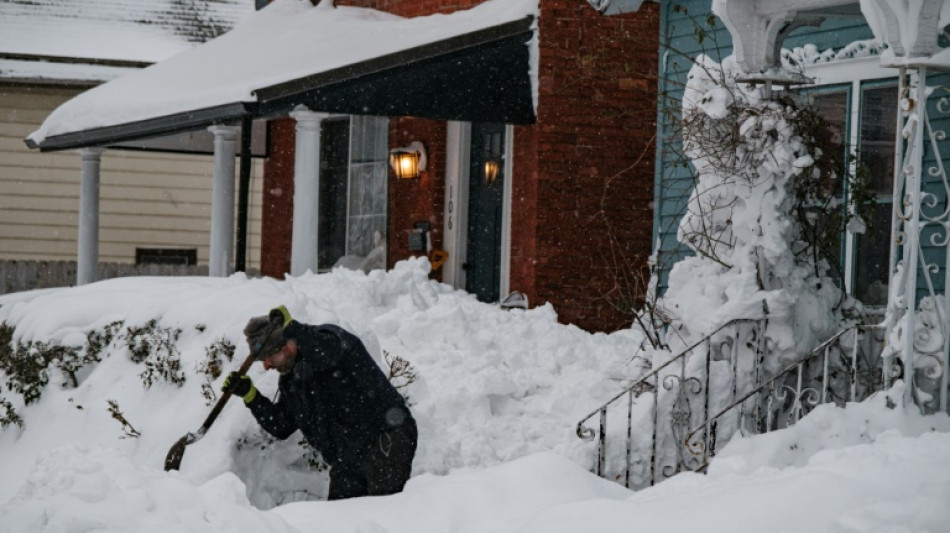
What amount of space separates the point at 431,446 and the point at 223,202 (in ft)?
22.8

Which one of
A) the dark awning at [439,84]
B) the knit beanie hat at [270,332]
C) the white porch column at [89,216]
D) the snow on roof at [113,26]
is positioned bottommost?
the knit beanie hat at [270,332]

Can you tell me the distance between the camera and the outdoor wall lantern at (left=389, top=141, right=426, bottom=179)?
49.7 feet

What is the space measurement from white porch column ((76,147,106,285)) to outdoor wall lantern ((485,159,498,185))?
5.66 meters

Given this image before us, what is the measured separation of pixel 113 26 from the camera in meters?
23.3

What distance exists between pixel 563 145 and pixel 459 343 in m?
3.04

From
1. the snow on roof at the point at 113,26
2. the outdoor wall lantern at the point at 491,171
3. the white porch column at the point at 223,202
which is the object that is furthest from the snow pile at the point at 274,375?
the snow on roof at the point at 113,26

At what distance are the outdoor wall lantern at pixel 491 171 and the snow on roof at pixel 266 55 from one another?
1547 millimetres

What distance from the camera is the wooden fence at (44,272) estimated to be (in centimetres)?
2034

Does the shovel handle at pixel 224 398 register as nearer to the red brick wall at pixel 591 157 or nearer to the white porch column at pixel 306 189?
the white porch column at pixel 306 189

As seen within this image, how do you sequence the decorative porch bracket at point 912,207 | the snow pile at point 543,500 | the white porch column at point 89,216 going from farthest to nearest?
the white porch column at point 89,216
the decorative porch bracket at point 912,207
the snow pile at point 543,500

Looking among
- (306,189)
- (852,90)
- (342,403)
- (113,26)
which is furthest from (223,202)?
(113,26)

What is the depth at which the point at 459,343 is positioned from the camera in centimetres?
1072

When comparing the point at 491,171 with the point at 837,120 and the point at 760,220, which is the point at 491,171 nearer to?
the point at 837,120

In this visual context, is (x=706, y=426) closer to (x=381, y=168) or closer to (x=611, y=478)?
(x=611, y=478)
